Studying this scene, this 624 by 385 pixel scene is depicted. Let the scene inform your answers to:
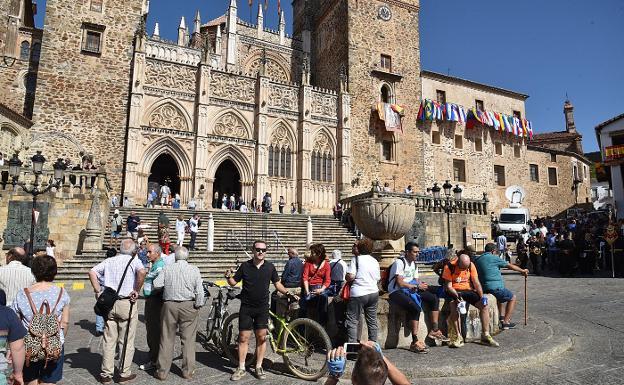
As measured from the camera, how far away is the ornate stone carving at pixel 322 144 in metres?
28.0

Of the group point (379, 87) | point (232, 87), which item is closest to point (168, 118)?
point (232, 87)

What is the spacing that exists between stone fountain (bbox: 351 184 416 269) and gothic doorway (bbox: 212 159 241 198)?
815 inches

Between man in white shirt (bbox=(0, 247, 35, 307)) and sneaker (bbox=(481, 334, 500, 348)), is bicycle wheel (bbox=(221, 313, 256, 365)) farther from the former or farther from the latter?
sneaker (bbox=(481, 334, 500, 348))

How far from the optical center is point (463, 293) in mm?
5883

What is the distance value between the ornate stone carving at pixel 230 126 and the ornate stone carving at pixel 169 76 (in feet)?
8.24

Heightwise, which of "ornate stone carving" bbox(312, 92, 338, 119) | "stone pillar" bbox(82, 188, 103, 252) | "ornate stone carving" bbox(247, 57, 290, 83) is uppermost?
"ornate stone carving" bbox(247, 57, 290, 83)

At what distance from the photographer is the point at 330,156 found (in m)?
28.4

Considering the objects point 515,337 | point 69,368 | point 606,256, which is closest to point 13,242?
point 69,368

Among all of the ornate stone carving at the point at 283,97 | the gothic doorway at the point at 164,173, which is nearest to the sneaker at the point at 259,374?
the gothic doorway at the point at 164,173

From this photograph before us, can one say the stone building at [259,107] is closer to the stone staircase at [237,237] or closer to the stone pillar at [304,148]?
the stone pillar at [304,148]

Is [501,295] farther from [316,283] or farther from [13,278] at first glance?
[13,278]

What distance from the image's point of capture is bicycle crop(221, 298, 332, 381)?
4816 millimetres

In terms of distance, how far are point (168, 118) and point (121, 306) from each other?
822 inches

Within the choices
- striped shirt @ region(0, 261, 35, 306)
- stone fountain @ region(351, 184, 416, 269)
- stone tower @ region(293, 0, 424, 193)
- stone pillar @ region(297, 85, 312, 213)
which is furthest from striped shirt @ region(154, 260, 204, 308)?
stone tower @ region(293, 0, 424, 193)
